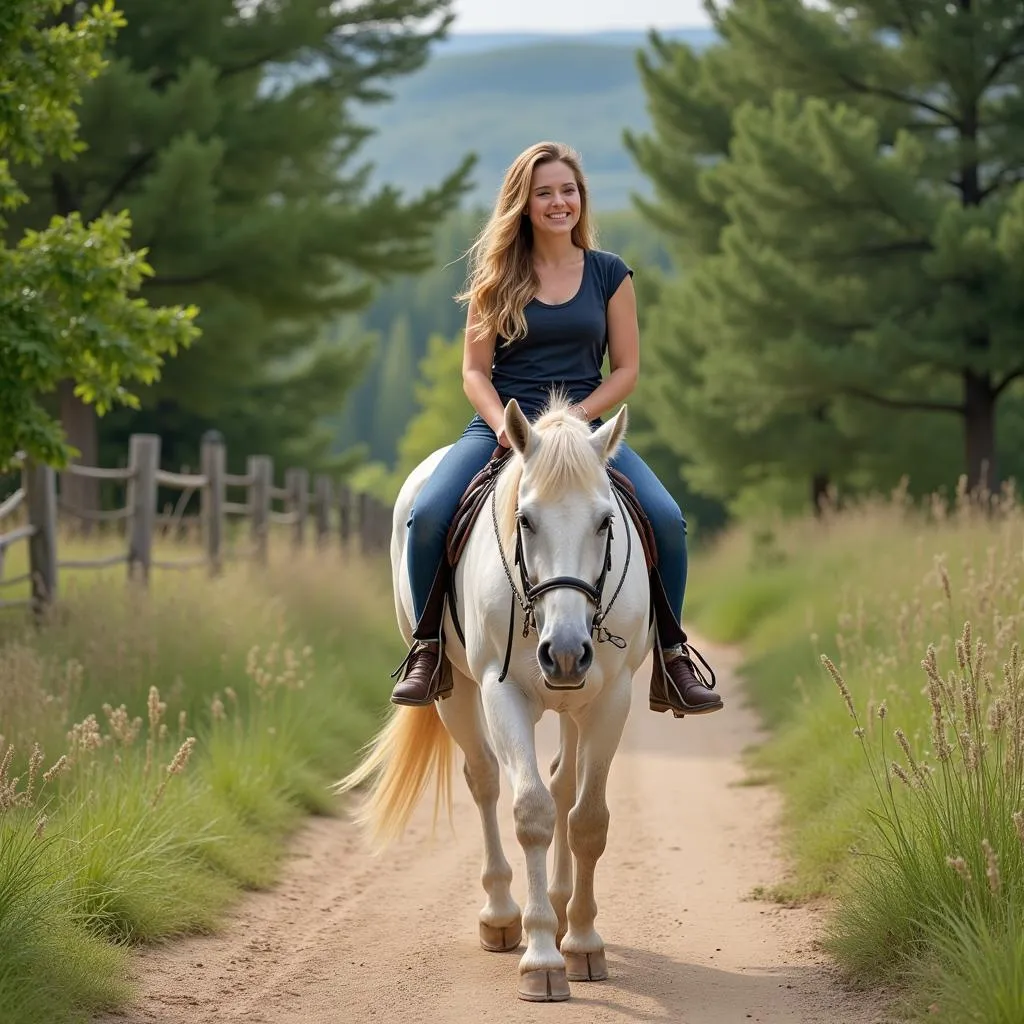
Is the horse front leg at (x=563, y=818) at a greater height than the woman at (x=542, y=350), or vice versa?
the woman at (x=542, y=350)

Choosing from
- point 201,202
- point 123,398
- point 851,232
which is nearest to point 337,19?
point 201,202

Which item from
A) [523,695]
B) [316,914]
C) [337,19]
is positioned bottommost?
[316,914]

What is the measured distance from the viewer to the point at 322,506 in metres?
21.2

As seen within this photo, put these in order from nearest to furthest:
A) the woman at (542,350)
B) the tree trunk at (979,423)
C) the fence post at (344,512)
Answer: the woman at (542,350)
the tree trunk at (979,423)
the fence post at (344,512)

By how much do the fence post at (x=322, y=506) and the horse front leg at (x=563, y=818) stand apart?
14.0 m

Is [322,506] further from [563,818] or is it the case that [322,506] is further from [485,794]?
[563,818]

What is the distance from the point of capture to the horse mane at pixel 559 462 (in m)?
4.97

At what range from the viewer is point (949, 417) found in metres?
24.1

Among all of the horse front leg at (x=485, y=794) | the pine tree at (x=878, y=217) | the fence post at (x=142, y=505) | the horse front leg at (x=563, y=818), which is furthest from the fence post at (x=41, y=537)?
the pine tree at (x=878, y=217)

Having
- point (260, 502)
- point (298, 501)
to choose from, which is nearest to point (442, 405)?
point (298, 501)

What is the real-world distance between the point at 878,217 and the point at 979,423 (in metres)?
3.24

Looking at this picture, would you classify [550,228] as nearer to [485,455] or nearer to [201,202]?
[485,455]

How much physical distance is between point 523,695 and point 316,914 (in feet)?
5.84

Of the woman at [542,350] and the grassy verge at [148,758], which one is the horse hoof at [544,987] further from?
the grassy verge at [148,758]
